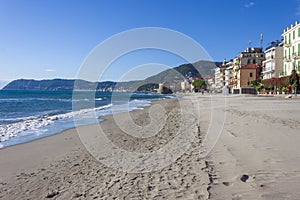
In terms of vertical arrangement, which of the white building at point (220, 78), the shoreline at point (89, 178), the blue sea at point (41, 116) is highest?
the white building at point (220, 78)

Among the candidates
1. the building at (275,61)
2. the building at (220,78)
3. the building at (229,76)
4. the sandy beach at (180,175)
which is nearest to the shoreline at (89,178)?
the sandy beach at (180,175)

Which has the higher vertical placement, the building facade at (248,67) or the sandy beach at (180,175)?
the building facade at (248,67)

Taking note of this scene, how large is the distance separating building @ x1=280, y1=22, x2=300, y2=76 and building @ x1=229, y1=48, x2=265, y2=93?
2380 centimetres

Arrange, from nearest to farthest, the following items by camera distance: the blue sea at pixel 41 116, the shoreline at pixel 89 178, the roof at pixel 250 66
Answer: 1. the shoreline at pixel 89 178
2. the blue sea at pixel 41 116
3. the roof at pixel 250 66

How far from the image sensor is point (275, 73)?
55062mm

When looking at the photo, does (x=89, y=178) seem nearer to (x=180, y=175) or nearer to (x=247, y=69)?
(x=180, y=175)

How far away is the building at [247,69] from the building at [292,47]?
78.1 feet

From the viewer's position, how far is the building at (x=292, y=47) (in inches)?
1635

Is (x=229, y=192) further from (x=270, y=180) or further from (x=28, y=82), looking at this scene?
(x=28, y=82)

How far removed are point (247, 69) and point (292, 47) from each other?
2982cm

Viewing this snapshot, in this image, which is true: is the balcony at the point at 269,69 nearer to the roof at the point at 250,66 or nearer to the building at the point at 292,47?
the building at the point at 292,47

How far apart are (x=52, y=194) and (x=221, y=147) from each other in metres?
3.96

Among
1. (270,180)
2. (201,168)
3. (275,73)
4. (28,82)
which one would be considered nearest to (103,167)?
(201,168)

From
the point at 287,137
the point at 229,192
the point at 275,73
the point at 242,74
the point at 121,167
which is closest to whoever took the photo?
the point at 229,192
